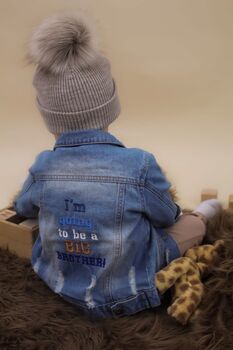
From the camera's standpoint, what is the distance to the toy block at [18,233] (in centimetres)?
99

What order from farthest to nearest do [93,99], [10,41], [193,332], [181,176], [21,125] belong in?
[10,41], [21,125], [181,176], [93,99], [193,332]

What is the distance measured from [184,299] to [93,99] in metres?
0.38

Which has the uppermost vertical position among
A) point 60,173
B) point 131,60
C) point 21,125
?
point 131,60

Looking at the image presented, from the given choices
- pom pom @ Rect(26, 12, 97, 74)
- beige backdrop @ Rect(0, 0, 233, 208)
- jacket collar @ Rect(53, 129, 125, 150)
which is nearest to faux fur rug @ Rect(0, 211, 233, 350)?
jacket collar @ Rect(53, 129, 125, 150)

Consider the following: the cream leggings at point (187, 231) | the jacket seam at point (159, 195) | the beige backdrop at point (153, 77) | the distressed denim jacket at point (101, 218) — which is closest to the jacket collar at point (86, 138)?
the distressed denim jacket at point (101, 218)

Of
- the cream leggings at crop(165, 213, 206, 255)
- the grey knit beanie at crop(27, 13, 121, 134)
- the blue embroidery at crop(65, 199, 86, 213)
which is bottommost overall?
the cream leggings at crop(165, 213, 206, 255)

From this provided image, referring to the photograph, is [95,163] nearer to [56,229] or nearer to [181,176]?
[56,229]

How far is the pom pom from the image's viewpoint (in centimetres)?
83

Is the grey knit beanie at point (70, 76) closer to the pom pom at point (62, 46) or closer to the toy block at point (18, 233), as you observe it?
the pom pom at point (62, 46)

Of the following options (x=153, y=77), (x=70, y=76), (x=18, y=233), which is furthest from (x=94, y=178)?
(x=153, y=77)

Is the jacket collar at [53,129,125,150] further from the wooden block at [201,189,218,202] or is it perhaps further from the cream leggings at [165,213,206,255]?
the wooden block at [201,189,218,202]

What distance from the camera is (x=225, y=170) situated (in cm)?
141

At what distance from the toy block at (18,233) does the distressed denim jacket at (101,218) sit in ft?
0.48

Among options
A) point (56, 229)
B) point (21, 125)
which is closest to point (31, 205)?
point (56, 229)
